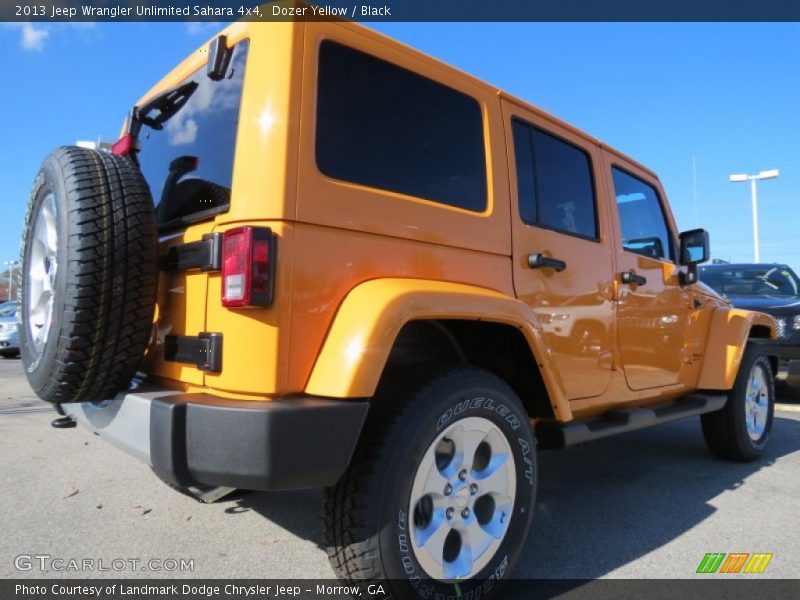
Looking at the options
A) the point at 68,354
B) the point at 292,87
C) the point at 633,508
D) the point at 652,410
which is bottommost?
the point at 633,508

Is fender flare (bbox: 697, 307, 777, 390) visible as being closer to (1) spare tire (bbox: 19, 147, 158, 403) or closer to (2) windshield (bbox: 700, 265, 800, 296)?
(1) spare tire (bbox: 19, 147, 158, 403)

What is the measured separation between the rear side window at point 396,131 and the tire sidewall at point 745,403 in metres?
2.98

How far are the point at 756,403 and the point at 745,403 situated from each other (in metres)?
0.39

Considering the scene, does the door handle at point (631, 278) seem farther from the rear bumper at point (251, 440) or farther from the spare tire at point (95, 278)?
the spare tire at point (95, 278)

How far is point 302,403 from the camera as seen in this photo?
5.83 ft

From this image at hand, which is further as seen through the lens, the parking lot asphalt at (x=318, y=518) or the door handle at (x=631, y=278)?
the door handle at (x=631, y=278)

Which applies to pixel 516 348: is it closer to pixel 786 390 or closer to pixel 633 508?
pixel 633 508

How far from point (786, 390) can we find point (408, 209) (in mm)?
8132

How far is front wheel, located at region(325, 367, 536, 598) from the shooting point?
6.16 ft

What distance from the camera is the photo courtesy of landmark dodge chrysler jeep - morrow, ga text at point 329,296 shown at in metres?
1.81

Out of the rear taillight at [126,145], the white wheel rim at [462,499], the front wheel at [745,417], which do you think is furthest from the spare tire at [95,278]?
the front wheel at [745,417]

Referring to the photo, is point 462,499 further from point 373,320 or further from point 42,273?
point 42,273

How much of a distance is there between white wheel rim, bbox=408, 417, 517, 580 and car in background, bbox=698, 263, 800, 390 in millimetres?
5486

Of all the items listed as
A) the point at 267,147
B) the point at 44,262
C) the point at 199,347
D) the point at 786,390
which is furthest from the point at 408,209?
the point at 786,390
